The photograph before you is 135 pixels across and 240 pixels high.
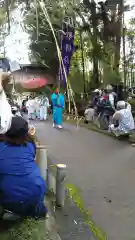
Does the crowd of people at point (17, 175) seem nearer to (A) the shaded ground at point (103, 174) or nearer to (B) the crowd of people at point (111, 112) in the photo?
(A) the shaded ground at point (103, 174)

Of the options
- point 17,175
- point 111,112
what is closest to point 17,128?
point 17,175

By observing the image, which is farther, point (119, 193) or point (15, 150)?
point (119, 193)

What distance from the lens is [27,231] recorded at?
14.1 feet

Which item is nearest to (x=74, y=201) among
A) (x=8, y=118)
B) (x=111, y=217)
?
(x=111, y=217)

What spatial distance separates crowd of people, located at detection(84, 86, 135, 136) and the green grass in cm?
662

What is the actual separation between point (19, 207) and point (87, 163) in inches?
204

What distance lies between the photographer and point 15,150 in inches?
173

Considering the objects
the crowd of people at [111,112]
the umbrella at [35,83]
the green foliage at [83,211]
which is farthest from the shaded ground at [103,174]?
the umbrella at [35,83]

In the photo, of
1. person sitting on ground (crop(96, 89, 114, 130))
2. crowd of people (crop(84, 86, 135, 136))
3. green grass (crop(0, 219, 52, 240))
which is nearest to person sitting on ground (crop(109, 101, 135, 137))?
crowd of people (crop(84, 86, 135, 136))

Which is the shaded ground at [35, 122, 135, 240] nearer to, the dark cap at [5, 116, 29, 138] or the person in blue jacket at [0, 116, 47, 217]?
the person in blue jacket at [0, 116, 47, 217]

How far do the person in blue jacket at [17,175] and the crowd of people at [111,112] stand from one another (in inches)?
257

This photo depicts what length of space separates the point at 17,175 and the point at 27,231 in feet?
2.06

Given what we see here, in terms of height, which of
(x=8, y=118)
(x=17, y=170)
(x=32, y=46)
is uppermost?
(x=32, y=46)

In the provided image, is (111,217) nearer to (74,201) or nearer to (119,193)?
(74,201)
